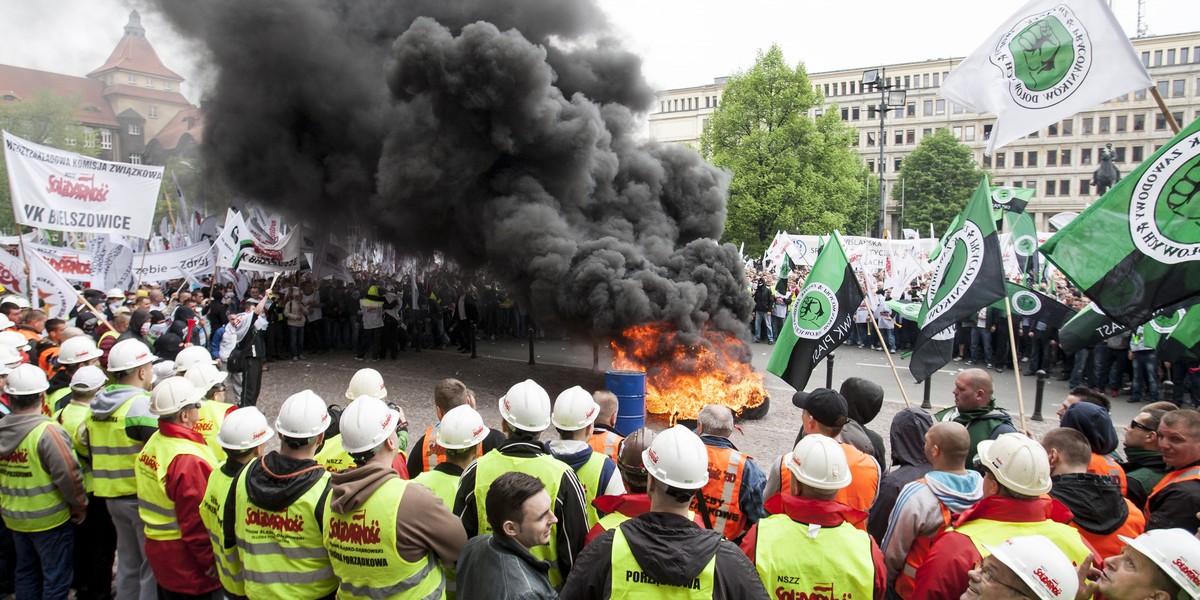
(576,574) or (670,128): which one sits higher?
(670,128)

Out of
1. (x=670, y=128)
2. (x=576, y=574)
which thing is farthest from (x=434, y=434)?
(x=670, y=128)

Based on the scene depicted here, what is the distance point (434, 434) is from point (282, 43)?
44.9 ft

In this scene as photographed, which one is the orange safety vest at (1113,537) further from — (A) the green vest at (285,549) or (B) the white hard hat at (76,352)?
(B) the white hard hat at (76,352)

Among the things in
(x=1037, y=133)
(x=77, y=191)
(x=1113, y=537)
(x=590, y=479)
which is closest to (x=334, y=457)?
(x=590, y=479)

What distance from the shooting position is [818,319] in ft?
24.6

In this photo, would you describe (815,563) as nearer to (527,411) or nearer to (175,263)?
(527,411)

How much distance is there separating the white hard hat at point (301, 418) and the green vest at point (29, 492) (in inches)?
87.4

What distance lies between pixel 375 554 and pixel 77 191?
919 centimetres

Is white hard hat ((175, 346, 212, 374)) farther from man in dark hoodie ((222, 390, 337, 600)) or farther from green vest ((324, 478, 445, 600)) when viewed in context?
green vest ((324, 478, 445, 600))

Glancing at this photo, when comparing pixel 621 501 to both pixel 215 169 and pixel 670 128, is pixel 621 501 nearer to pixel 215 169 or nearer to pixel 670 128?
pixel 215 169

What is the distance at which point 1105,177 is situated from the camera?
18672 mm

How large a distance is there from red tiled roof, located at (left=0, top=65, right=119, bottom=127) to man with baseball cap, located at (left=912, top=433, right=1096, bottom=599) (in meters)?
48.0

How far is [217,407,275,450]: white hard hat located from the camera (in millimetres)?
3285

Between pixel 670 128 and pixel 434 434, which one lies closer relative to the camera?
pixel 434 434
